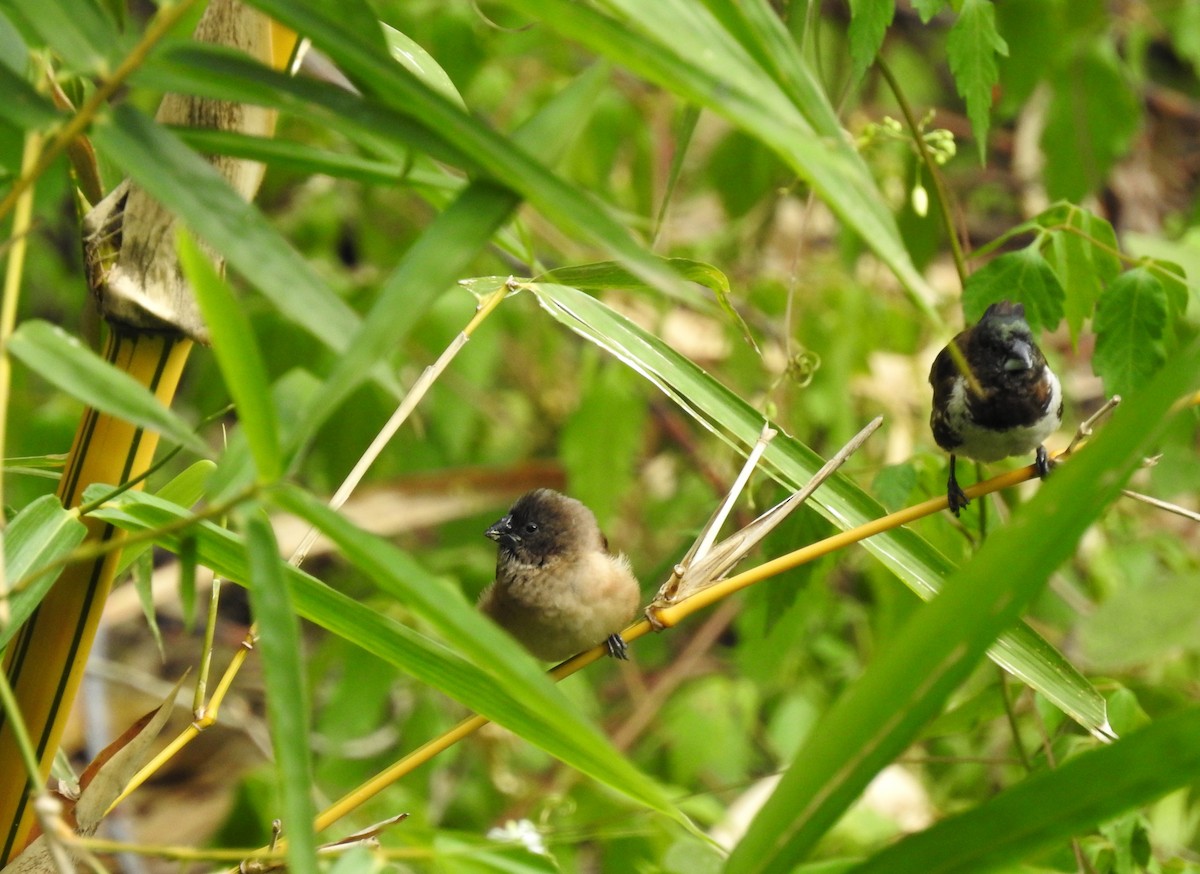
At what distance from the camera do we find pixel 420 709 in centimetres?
297

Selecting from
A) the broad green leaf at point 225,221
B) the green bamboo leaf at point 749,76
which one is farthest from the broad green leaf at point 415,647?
the green bamboo leaf at point 749,76

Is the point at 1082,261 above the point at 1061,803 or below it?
above

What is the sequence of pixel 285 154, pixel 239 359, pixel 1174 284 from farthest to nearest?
1. pixel 1174 284
2. pixel 285 154
3. pixel 239 359

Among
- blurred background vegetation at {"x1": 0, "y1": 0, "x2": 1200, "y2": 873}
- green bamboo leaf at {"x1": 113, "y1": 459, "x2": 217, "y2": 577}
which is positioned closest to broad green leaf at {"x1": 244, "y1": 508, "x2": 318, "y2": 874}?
blurred background vegetation at {"x1": 0, "y1": 0, "x2": 1200, "y2": 873}

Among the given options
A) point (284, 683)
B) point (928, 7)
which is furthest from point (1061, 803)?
point (928, 7)

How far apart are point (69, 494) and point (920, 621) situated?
2.87 ft

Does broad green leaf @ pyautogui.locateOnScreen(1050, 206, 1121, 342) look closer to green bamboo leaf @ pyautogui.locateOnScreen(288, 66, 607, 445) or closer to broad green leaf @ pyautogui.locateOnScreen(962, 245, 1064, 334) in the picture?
broad green leaf @ pyautogui.locateOnScreen(962, 245, 1064, 334)

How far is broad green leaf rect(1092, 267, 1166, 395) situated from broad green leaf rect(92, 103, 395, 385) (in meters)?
0.99

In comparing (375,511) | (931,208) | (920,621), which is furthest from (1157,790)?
(375,511)

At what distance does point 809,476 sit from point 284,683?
776 mm

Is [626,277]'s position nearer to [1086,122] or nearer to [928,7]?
[928,7]

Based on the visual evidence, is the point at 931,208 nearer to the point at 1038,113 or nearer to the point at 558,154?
the point at 558,154

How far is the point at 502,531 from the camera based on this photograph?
2.30 meters

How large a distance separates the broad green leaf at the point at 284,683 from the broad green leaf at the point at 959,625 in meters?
0.37
